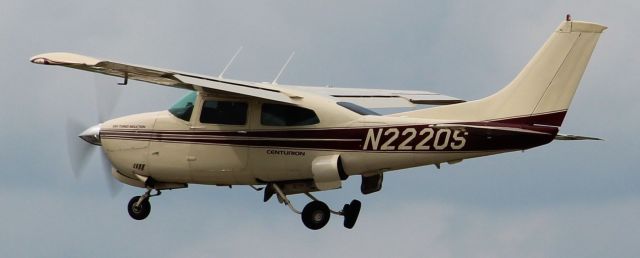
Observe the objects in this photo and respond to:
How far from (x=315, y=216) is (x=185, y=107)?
2.88 m

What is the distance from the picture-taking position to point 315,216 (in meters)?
42.4

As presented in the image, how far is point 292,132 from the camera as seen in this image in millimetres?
41906

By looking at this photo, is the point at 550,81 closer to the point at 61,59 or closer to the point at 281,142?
the point at 281,142

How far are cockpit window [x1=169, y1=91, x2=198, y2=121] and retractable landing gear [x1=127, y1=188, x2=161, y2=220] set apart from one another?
1729mm

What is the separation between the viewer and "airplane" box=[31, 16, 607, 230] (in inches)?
1598

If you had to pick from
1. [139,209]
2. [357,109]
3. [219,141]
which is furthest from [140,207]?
[357,109]

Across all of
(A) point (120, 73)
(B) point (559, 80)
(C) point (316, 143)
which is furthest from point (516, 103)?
(A) point (120, 73)

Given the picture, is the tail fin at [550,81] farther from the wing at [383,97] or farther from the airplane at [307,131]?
the wing at [383,97]

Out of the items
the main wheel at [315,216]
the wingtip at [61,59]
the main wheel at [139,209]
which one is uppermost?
the wingtip at [61,59]

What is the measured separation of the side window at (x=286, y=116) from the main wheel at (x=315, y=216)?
59.2 inches

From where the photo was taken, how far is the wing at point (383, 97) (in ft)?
149

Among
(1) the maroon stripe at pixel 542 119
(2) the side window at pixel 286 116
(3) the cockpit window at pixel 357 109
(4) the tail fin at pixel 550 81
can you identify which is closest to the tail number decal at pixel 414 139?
(3) the cockpit window at pixel 357 109

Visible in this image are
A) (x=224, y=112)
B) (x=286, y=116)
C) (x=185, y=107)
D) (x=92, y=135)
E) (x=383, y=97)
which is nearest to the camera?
(x=286, y=116)

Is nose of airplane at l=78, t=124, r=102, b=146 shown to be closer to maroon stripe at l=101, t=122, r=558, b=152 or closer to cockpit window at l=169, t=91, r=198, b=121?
maroon stripe at l=101, t=122, r=558, b=152
